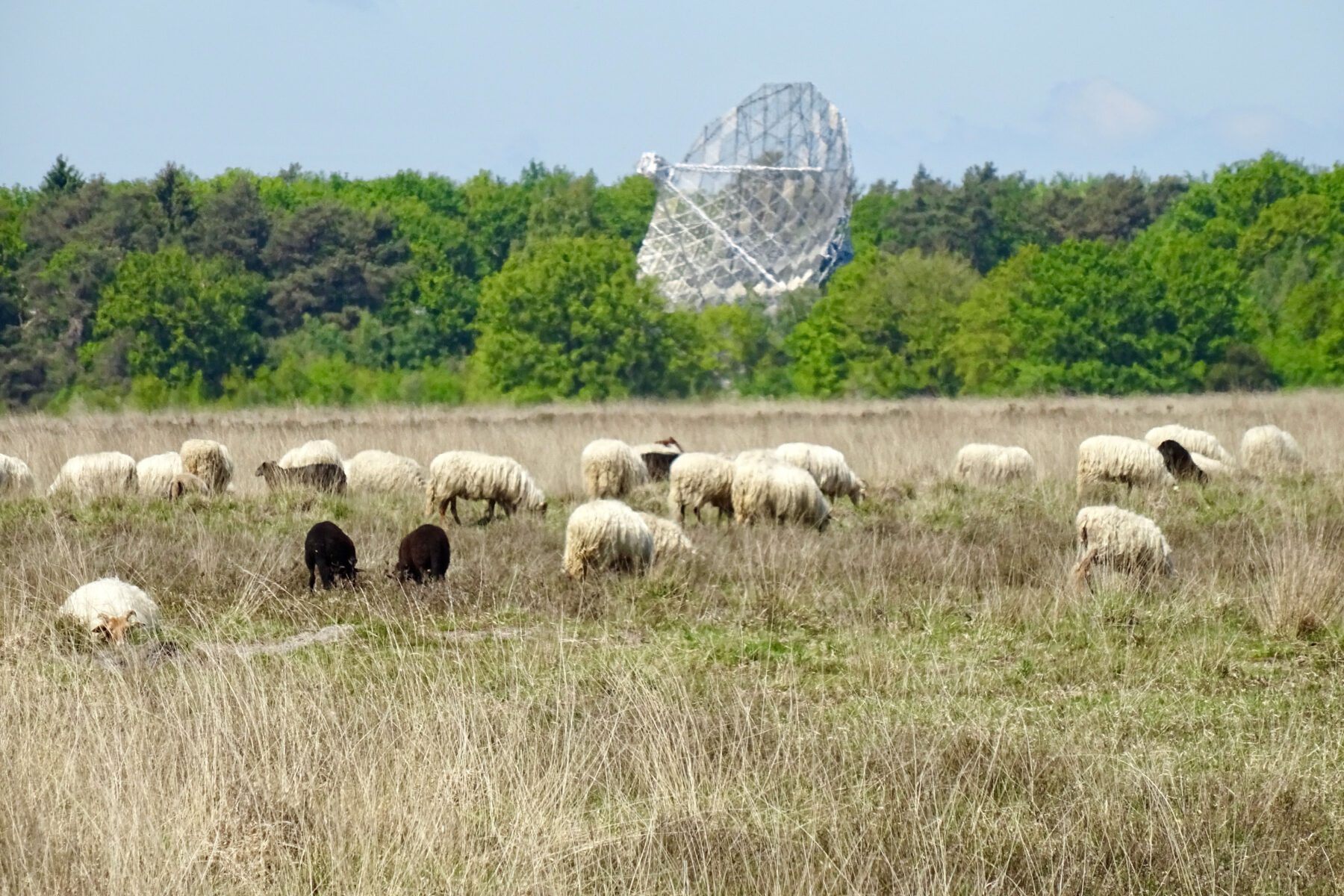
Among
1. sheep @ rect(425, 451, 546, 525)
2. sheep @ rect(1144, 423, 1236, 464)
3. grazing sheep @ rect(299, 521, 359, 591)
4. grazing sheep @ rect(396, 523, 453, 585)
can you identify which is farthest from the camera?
sheep @ rect(1144, 423, 1236, 464)

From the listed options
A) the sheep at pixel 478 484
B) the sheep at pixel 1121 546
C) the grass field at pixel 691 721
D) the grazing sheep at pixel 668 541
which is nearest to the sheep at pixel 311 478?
the sheep at pixel 478 484

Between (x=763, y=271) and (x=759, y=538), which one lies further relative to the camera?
(x=763, y=271)

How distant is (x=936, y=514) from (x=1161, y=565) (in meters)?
5.26

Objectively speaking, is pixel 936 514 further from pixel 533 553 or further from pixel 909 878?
pixel 909 878

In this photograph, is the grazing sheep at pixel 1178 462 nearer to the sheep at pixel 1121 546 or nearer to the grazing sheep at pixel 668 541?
the sheep at pixel 1121 546

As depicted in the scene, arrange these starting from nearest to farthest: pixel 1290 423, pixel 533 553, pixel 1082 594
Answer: pixel 1082 594 → pixel 533 553 → pixel 1290 423

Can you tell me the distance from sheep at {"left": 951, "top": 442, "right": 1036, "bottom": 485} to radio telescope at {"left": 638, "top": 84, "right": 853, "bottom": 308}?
7536 centimetres

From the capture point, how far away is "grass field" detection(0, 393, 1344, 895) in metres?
5.82

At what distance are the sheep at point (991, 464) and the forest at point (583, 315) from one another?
1452 inches

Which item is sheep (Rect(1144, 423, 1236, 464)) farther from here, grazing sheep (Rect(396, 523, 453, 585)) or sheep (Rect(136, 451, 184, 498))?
grazing sheep (Rect(396, 523, 453, 585))

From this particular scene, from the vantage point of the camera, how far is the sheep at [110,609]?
10.0m

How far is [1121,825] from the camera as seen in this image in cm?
617

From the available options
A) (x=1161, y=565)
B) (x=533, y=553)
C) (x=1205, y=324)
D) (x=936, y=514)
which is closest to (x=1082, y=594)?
(x=1161, y=565)

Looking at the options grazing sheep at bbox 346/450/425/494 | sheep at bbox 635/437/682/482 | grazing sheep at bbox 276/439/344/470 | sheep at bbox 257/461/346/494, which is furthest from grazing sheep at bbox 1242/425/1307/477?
grazing sheep at bbox 276/439/344/470
